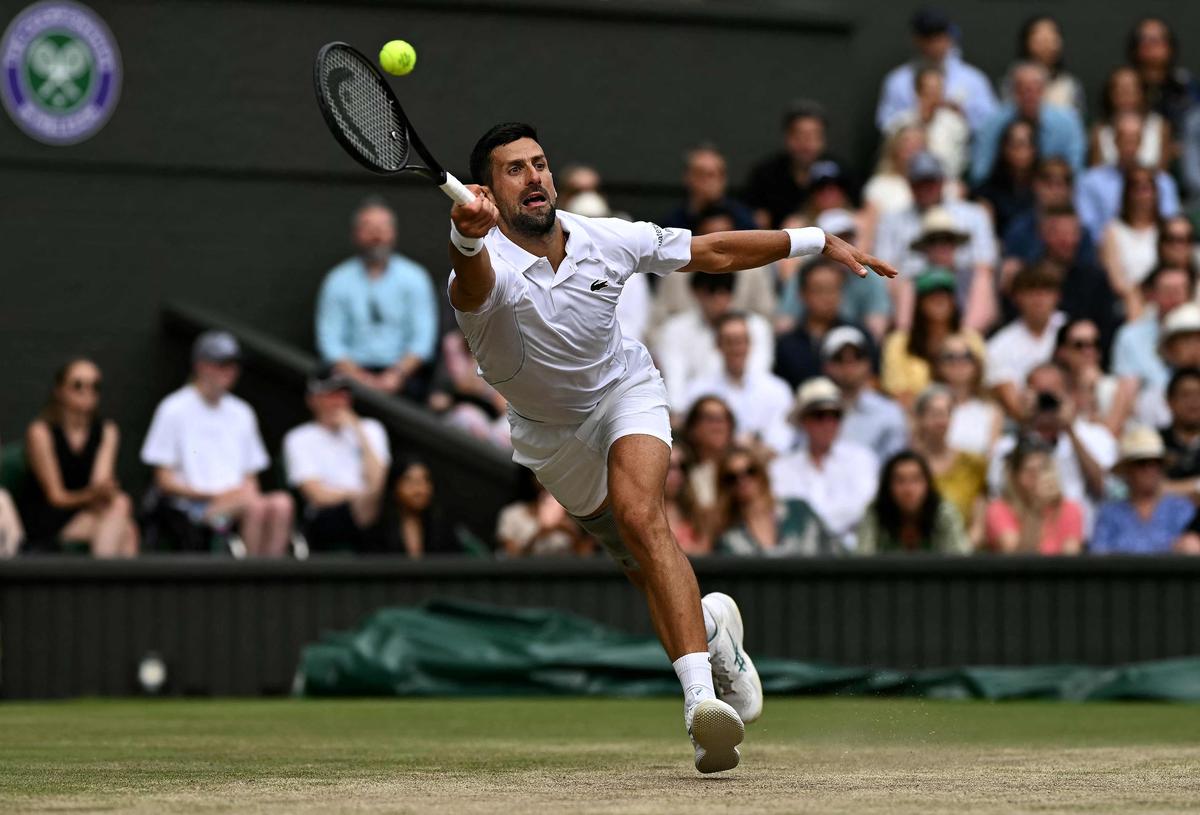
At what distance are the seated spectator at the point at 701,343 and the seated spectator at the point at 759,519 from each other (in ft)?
3.56

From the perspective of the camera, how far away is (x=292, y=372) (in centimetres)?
1349

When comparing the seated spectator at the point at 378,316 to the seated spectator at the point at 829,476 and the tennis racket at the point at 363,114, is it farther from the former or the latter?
the tennis racket at the point at 363,114

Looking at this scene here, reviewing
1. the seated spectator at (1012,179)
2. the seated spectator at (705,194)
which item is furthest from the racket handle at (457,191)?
the seated spectator at (1012,179)

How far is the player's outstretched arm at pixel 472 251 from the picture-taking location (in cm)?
593

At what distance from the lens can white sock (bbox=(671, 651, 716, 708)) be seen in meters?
6.18

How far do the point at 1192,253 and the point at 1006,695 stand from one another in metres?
3.87

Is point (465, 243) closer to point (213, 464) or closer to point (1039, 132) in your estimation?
point (213, 464)

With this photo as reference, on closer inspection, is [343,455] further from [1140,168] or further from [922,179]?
[1140,168]

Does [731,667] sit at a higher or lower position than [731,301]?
lower

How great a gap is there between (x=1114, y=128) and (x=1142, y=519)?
13.1ft

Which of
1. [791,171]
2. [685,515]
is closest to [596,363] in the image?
[685,515]

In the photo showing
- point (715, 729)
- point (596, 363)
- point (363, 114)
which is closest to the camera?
point (715, 729)

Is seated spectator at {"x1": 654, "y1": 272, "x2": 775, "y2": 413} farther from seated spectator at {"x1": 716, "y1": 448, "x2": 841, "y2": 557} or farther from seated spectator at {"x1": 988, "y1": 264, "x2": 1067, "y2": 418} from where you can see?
seated spectator at {"x1": 988, "y1": 264, "x2": 1067, "y2": 418}

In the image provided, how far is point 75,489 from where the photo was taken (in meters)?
12.0
